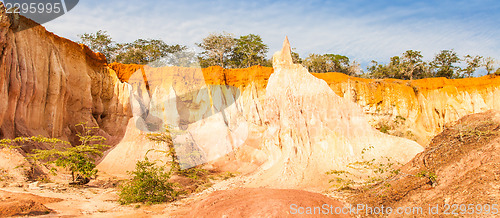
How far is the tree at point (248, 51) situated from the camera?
32469 mm

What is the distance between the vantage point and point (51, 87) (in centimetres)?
1638

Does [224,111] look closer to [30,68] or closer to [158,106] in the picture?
[158,106]

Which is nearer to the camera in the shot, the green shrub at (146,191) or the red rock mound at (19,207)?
the red rock mound at (19,207)

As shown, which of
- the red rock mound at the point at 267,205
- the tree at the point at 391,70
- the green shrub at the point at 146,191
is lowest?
the green shrub at the point at 146,191

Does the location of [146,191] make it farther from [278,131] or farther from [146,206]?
[278,131]

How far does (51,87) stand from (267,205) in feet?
47.0

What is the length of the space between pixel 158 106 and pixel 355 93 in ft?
42.6

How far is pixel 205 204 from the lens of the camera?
7926 mm

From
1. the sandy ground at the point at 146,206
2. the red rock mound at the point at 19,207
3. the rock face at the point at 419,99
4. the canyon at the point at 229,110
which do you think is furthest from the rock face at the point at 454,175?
the rock face at the point at 419,99

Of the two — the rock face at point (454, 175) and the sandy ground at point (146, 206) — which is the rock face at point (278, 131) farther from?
the rock face at point (454, 175)

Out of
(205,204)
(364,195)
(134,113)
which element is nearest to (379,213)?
(364,195)

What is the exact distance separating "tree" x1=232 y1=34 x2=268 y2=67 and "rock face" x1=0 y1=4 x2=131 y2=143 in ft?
46.2

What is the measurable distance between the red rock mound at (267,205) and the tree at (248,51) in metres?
25.1

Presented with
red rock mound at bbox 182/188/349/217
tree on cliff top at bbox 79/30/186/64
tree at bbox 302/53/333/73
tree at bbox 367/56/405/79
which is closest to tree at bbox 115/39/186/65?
tree on cliff top at bbox 79/30/186/64
